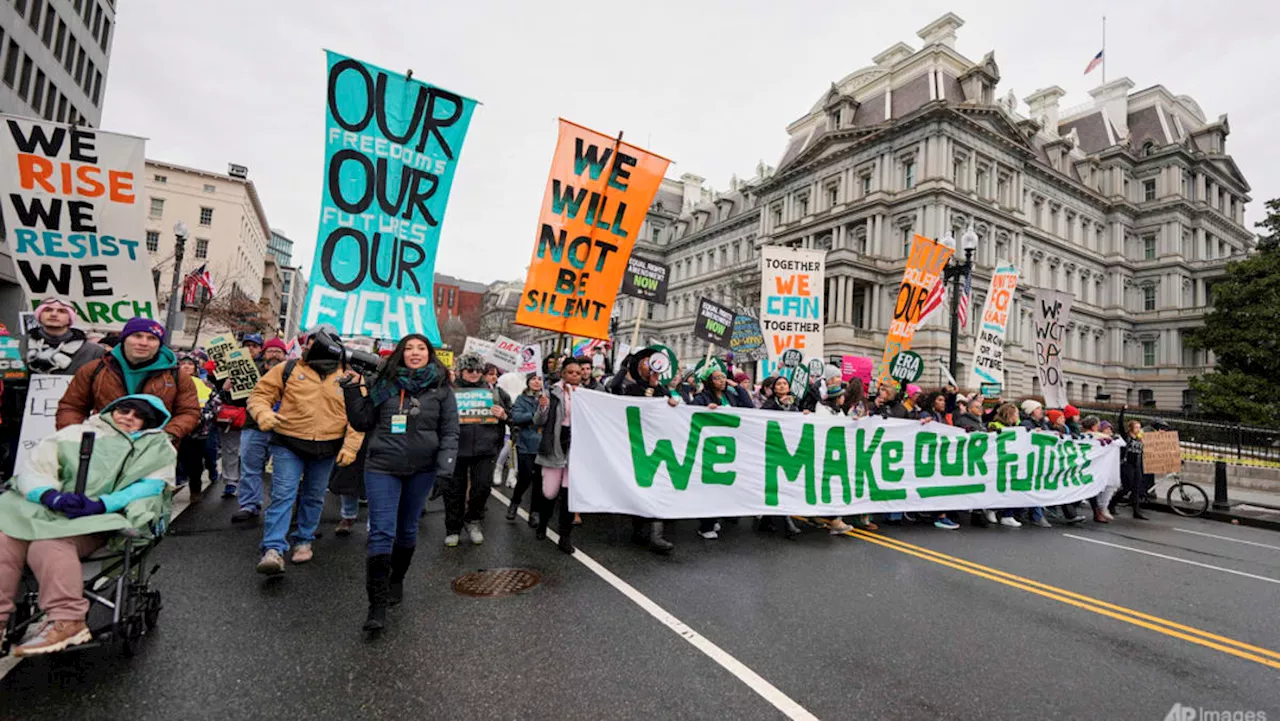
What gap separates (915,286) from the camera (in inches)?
533

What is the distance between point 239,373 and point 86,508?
4378 mm

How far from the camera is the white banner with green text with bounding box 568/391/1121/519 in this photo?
596 centimetres

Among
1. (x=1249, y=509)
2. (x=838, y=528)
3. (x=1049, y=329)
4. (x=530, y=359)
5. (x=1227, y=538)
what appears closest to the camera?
(x=838, y=528)

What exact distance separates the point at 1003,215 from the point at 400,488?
49.1 metres

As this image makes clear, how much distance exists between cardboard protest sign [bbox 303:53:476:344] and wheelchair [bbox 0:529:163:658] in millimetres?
2258

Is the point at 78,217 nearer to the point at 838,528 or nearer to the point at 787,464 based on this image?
the point at 787,464

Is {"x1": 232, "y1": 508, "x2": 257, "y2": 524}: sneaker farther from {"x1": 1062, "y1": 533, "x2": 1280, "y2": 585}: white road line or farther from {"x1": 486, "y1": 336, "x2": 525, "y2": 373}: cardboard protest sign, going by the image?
{"x1": 1062, "y1": 533, "x2": 1280, "y2": 585}: white road line

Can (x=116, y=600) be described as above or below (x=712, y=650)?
above

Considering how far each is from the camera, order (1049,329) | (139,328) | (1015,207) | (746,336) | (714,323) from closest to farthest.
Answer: (139,328), (714,323), (1049,329), (746,336), (1015,207)

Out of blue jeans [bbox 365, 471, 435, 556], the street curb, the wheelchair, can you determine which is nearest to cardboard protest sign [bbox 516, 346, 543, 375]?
blue jeans [bbox 365, 471, 435, 556]

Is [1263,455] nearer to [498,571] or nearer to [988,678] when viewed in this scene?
[988,678]

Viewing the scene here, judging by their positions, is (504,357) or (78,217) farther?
(504,357)

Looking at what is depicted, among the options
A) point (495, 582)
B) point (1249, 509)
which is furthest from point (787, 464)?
point (1249, 509)

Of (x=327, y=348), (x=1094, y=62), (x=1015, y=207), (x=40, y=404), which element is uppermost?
(x=1094, y=62)
